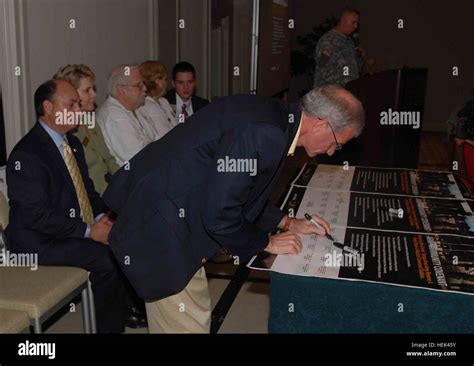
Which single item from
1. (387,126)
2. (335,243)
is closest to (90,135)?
(335,243)

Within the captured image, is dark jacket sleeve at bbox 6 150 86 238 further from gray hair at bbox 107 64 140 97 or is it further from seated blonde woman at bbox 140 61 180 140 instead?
seated blonde woman at bbox 140 61 180 140

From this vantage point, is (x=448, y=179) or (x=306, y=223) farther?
(x=448, y=179)

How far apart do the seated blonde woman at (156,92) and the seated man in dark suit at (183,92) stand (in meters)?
0.40

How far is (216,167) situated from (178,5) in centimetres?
423

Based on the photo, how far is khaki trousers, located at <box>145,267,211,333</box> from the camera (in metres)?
1.86

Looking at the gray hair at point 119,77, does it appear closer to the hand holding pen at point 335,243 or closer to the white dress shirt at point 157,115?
the white dress shirt at point 157,115

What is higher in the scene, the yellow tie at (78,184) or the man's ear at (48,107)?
the man's ear at (48,107)

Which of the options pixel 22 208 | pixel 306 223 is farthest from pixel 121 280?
pixel 306 223

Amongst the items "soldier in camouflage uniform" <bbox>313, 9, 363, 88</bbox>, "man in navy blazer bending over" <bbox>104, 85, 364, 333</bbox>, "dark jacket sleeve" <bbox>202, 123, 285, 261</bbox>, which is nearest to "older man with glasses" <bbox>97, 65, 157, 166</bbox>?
"man in navy blazer bending over" <bbox>104, 85, 364, 333</bbox>

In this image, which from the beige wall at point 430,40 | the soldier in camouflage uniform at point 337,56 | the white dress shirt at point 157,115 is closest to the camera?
the white dress shirt at point 157,115

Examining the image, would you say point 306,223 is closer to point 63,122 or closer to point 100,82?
point 63,122

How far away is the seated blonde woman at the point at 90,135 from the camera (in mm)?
3162

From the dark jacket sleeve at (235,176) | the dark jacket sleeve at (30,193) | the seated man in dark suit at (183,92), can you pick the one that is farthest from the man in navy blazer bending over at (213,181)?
the seated man in dark suit at (183,92)

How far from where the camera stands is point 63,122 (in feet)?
8.72
